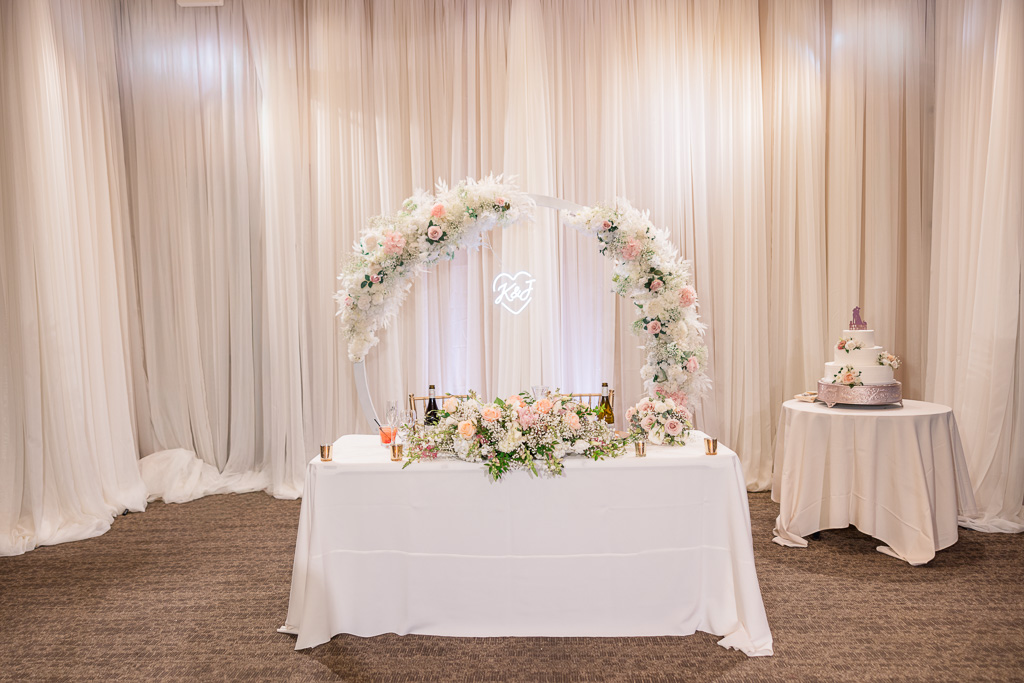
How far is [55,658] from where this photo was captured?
281 centimetres

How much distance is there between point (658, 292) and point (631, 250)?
0.83 ft

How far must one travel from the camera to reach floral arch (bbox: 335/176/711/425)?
3266 mm

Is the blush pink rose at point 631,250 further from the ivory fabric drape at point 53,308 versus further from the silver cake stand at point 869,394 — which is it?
the ivory fabric drape at point 53,308

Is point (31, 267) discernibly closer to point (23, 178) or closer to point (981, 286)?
point (23, 178)

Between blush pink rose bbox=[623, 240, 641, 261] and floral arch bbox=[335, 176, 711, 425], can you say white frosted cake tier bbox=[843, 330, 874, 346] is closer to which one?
floral arch bbox=[335, 176, 711, 425]

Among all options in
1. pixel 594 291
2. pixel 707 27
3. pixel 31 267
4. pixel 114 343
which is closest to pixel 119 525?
pixel 114 343

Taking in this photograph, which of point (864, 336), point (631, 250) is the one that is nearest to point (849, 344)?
point (864, 336)

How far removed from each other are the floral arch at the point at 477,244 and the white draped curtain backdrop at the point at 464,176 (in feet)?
5.74

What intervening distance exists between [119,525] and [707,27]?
5.47m

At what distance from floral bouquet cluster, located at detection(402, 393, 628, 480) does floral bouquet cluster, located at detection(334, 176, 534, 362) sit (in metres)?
0.73

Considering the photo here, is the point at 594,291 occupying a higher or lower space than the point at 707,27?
lower

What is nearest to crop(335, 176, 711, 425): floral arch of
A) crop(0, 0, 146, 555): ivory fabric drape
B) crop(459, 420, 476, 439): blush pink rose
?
crop(459, 420, 476, 439): blush pink rose

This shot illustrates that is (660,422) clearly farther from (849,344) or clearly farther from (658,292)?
(849,344)

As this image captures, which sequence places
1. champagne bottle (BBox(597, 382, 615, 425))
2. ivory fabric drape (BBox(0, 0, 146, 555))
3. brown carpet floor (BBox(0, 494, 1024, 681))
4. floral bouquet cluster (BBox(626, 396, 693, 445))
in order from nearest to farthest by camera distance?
brown carpet floor (BBox(0, 494, 1024, 681)) → floral bouquet cluster (BBox(626, 396, 693, 445)) → champagne bottle (BBox(597, 382, 615, 425)) → ivory fabric drape (BBox(0, 0, 146, 555))
